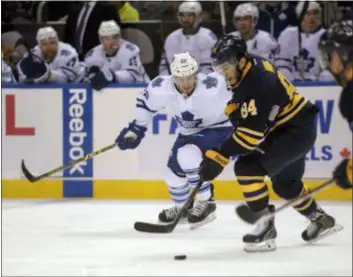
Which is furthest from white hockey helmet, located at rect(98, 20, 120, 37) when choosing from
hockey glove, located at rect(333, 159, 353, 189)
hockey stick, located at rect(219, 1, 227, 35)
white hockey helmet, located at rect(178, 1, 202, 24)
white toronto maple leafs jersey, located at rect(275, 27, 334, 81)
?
hockey glove, located at rect(333, 159, 353, 189)

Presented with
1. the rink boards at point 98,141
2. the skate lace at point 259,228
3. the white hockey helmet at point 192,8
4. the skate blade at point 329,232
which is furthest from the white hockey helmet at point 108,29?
the skate blade at point 329,232

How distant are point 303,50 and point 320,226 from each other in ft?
2.13

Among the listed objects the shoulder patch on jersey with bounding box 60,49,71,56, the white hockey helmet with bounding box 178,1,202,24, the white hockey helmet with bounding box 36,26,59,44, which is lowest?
the shoulder patch on jersey with bounding box 60,49,71,56

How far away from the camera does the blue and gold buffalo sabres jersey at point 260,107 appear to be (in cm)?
265

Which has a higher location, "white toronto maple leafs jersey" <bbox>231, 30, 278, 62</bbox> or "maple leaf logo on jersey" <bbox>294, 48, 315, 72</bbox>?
"white toronto maple leafs jersey" <bbox>231, 30, 278, 62</bbox>

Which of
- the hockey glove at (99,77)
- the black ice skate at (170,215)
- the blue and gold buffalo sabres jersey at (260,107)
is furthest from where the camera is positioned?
the hockey glove at (99,77)

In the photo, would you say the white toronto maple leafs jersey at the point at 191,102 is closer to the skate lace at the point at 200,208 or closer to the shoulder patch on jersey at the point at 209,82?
the shoulder patch on jersey at the point at 209,82

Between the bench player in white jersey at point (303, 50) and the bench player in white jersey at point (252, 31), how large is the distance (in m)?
0.11

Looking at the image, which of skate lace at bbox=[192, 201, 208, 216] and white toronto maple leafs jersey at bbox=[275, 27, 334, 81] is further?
white toronto maple leafs jersey at bbox=[275, 27, 334, 81]

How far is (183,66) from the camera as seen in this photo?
9.90 feet

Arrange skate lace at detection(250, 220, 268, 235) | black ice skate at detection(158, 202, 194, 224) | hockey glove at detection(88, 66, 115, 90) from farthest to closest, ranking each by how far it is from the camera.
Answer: hockey glove at detection(88, 66, 115, 90)
black ice skate at detection(158, 202, 194, 224)
skate lace at detection(250, 220, 268, 235)

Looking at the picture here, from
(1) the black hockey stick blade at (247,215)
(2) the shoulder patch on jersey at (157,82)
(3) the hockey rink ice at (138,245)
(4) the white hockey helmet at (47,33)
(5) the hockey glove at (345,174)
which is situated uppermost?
(4) the white hockey helmet at (47,33)

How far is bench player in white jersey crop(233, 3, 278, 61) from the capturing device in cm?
338

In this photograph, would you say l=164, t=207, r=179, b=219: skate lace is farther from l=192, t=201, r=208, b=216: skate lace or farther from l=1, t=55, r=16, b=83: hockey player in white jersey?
l=1, t=55, r=16, b=83: hockey player in white jersey
